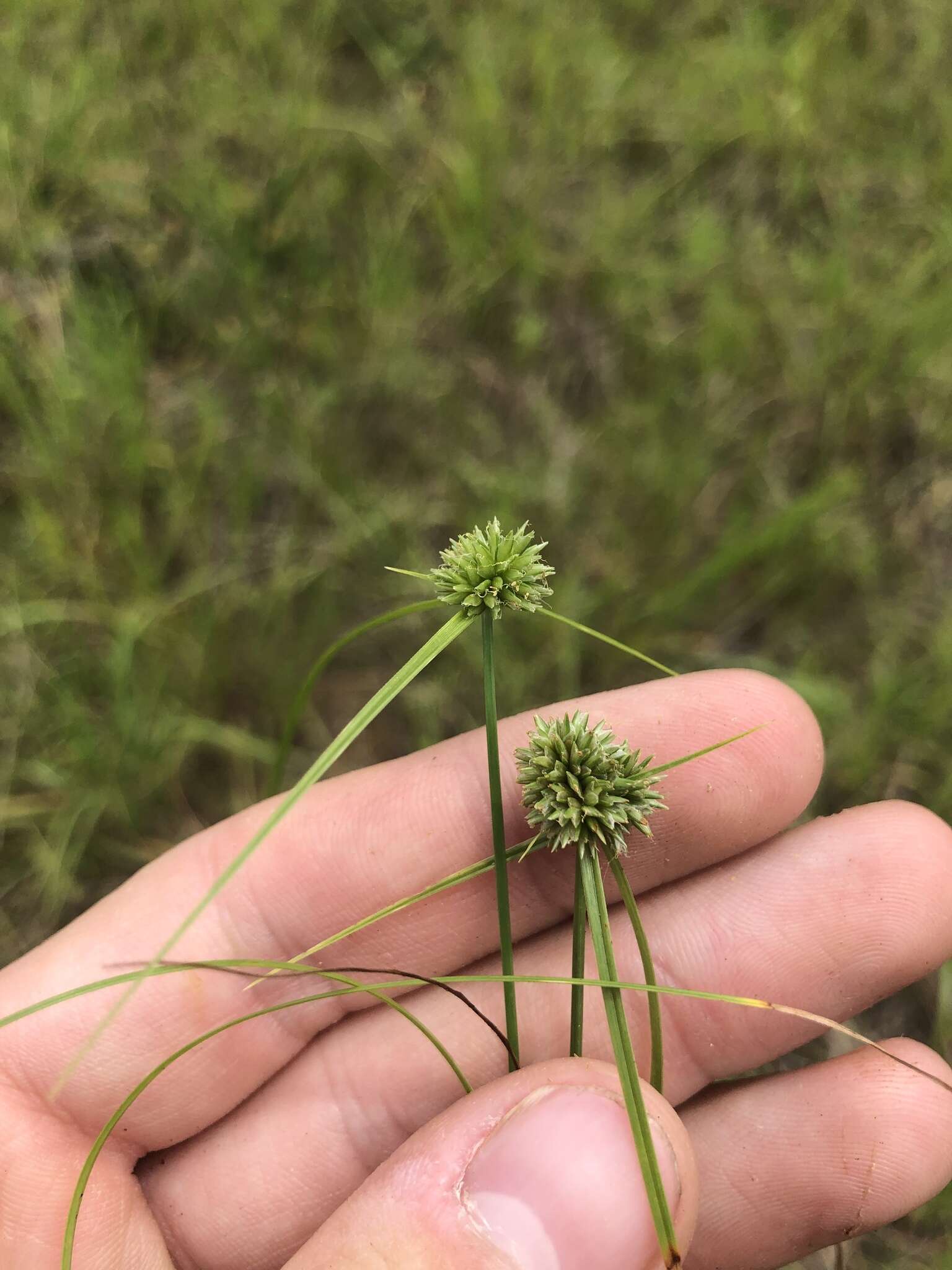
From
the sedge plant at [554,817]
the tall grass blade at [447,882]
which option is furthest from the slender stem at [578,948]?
the tall grass blade at [447,882]

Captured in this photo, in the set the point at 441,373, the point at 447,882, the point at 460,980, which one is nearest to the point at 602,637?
the point at 447,882

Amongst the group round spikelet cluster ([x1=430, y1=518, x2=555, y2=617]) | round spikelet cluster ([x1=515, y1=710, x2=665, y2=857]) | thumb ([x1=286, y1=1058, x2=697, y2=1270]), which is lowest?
thumb ([x1=286, y1=1058, x2=697, y2=1270])

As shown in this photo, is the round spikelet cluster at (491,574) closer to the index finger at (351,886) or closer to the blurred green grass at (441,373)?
the index finger at (351,886)

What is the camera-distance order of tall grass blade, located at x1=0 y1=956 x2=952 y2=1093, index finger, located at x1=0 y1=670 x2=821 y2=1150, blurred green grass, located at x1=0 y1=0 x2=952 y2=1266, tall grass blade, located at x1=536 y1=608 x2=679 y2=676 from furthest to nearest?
1. blurred green grass, located at x1=0 y1=0 x2=952 y2=1266
2. index finger, located at x1=0 y1=670 x2=821 y2=1150
3. tall grass blade, located at x1=536 y1=608 x2=679 y2=676
4. tall grass blade, located at x1=0 y1=956 x2=952 y2=1093

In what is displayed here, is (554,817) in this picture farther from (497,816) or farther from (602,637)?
(602,637)

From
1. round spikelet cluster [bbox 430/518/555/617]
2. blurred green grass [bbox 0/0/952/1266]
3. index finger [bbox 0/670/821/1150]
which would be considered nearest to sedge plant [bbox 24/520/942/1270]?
round spikelet cluster [bbox 430/518/555/617]

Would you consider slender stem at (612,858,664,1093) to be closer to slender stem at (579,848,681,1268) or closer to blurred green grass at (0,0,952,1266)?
slender stem at (579,848,681,1268)
